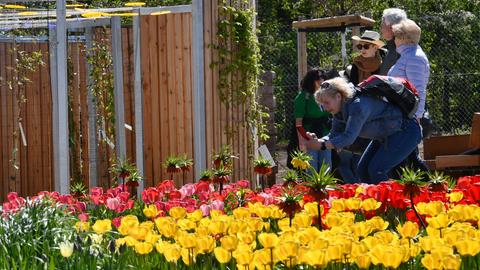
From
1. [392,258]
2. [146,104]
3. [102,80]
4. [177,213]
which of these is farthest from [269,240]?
[102,80]

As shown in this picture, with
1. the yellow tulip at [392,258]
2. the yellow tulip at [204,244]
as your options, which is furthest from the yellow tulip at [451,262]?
the yellow tulip at [204,244]

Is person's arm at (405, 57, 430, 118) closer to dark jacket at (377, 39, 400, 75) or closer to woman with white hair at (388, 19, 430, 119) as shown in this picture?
woman with white hair at (388, 19, 430, 119)

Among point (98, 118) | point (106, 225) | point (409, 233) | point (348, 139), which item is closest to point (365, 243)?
point (409, 233)

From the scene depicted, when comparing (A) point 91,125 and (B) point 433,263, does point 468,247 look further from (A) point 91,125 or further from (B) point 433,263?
(A) point 91,125

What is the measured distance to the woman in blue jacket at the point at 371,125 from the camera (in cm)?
695

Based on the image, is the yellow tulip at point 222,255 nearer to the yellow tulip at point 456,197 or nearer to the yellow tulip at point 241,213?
the yellow tulip at point 241,213

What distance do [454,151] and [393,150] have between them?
3.25 m

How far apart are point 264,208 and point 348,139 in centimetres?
259

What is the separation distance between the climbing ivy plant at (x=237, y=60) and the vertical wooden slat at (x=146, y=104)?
83 centimetres

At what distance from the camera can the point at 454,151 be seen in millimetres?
10242

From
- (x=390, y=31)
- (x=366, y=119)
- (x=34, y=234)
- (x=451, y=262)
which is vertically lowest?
(x=34, y=234)

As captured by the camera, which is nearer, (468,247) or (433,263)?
(433,263)

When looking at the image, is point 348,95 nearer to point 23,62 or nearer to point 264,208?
point 264,208

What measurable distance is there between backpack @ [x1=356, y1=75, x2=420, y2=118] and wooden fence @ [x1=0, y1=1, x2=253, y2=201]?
97.5 inches
